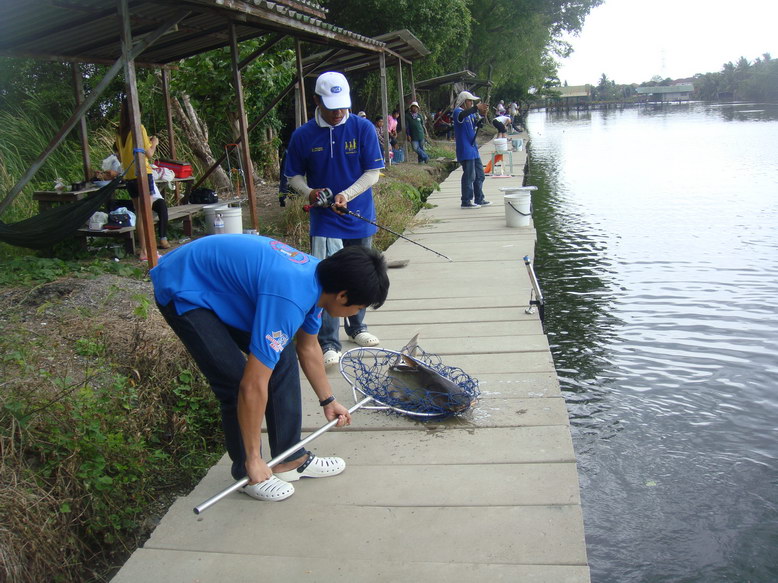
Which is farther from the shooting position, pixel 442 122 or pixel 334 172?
pixel 442 122

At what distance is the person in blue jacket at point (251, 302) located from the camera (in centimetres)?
252

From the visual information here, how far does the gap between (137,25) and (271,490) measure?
5899 mm

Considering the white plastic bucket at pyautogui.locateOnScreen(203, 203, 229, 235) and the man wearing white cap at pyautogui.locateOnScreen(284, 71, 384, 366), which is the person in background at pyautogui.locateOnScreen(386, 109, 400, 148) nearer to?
the white plastic bucket at pyautogui.locateOnScreen(203, 203, 229, 235)

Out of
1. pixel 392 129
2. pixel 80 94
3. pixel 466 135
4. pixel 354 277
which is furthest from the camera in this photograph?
pixel 392 129

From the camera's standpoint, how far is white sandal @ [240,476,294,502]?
3090 mm

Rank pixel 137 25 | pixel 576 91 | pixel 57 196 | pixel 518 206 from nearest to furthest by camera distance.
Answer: pixel 137 25 < pixel 57 196 < pixel 518 206 < pixel 576 91

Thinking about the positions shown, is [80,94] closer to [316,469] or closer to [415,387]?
[415,387]

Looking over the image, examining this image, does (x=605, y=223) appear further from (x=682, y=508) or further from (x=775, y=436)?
(x=682, y=508)

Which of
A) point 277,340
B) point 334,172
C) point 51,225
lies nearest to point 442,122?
point 51,225

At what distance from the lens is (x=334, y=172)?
4879 mm

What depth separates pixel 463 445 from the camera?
11.6 ft

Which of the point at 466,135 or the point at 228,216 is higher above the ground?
the point at 466,135

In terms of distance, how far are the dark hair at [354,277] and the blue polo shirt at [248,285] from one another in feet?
0.15

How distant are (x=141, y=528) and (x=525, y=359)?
240cm
